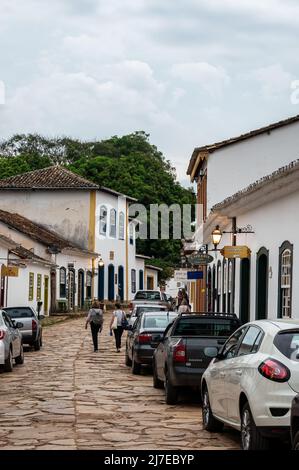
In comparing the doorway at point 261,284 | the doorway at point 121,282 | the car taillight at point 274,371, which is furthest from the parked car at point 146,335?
the doorway at point 121,282

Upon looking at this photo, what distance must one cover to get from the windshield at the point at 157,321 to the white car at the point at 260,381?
35.5 ft

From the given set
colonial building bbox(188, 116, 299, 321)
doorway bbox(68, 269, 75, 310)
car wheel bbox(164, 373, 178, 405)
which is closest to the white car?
car wheel bbox(164, 373, 178, 405)

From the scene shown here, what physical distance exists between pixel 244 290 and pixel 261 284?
2648mm

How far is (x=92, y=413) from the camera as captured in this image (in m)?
15.2

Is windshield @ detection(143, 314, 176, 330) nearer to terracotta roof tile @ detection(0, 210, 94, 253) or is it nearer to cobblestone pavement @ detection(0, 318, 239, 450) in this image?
cobblestone pavement @ detection(0, 318, 239, 450)

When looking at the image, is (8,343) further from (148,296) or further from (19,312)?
(148,296)

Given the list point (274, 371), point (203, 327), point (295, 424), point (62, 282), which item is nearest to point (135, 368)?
point (203, 327)

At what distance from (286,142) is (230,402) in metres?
23.3

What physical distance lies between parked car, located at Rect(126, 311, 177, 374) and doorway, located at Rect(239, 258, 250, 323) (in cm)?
338

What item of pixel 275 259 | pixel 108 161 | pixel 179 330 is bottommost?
pixel 179 330

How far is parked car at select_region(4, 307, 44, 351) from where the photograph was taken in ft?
101

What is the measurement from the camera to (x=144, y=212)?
7362 cm
